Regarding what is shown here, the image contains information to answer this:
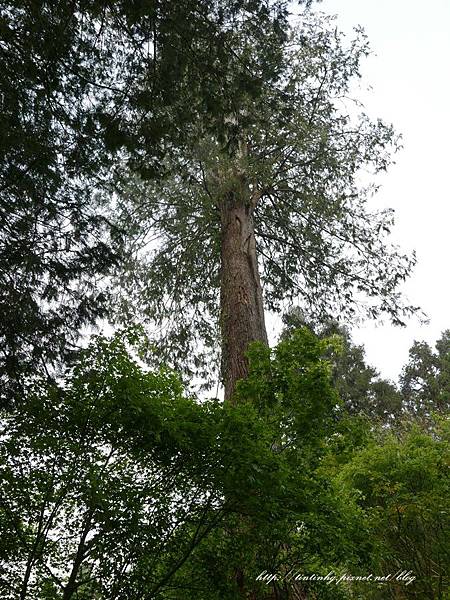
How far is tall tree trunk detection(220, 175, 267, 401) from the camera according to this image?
5746 millimetres

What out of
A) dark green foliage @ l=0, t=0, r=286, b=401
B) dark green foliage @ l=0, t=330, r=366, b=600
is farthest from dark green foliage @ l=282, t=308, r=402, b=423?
dark green foliage @ l=0, t=330, r=366, b=600

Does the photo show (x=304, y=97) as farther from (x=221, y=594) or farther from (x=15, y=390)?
(x=221, y=594)

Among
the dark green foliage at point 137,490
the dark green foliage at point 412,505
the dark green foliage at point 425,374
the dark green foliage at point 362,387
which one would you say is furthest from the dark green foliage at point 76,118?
the dark green foliage at point 425,374

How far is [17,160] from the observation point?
4539mm

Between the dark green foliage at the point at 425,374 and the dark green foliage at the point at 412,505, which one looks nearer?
the dark green foliage at the point at 412,505

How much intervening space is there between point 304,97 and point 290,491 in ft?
20.7

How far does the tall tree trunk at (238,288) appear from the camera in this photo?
575cm

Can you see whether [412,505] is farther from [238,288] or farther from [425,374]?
[425,374]

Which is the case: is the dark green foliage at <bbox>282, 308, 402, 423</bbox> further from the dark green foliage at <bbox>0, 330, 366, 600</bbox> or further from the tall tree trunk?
the dark green foliage at <bbox>0, 330, 366, 600</bbox>

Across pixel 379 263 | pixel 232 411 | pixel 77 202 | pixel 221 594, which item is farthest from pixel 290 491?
pixel 379 263

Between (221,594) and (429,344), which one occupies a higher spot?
(429,344)

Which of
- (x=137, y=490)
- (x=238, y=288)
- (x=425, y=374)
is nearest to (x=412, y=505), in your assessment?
(x=238, y=288)

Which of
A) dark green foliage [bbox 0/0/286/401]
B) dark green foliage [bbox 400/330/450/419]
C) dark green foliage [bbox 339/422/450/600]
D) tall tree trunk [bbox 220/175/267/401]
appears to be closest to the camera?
dark green foliage [bbox 0/0/286/401]

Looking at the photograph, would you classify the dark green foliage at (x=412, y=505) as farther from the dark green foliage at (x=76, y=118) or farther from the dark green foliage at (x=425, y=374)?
the dark green foliage at (x=425, y=374)
